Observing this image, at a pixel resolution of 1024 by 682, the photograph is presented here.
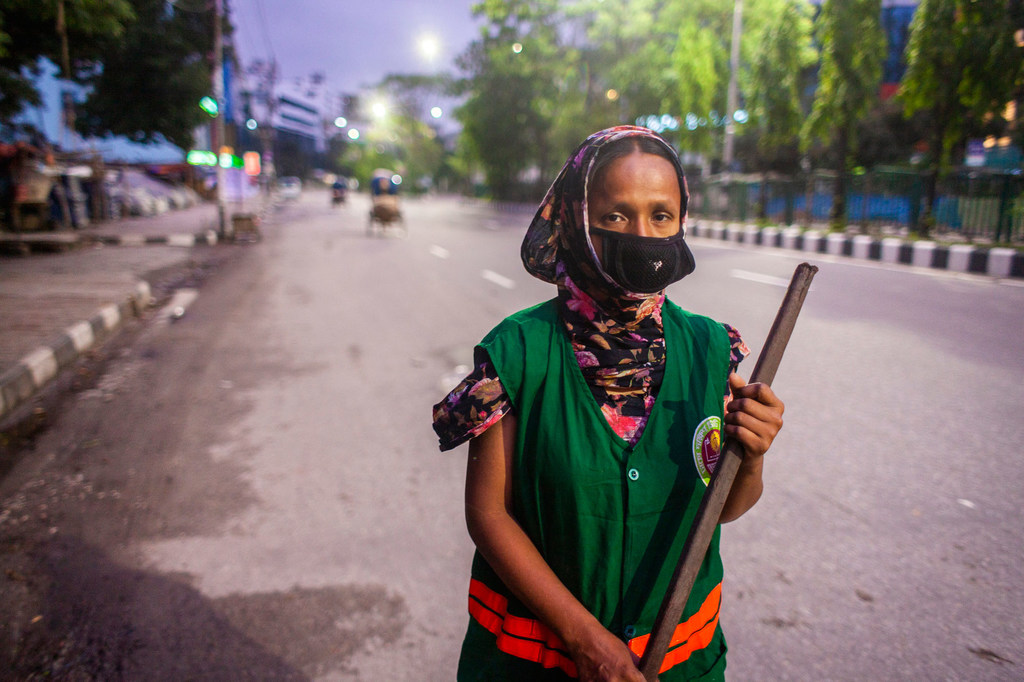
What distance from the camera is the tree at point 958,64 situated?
→ 11.8 m

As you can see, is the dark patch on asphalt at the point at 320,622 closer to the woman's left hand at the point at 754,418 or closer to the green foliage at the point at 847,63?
the woman's left hand at the point at 754,418

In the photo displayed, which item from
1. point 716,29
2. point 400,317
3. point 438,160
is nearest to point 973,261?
point 400,317

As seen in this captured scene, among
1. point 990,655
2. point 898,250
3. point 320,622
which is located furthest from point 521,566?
point 898,250

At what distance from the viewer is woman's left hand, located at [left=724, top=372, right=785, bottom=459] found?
1.19m

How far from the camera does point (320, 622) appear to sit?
2475 millimetres

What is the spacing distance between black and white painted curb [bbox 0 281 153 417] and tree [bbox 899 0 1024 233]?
43.6ft

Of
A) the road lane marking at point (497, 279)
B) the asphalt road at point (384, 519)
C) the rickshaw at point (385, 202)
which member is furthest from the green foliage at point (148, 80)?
the asphalt road at point (384, 519)

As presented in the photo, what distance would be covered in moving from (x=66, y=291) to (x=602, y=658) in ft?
31.7

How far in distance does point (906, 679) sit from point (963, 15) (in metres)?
13.5

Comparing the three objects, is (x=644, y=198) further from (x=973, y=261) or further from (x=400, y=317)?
(x=973, y=261)

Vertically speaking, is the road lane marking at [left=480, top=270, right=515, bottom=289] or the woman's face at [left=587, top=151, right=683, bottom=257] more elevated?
the woman's face at [left=587, top=151, right=683, bottom=257]

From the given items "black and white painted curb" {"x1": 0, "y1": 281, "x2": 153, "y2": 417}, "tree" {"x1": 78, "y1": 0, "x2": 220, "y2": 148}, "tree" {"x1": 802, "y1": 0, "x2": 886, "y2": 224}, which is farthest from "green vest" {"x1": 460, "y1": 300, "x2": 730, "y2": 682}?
"tree" {"x1": 78, "y1": 0, "x2": 220, "y2": 148}

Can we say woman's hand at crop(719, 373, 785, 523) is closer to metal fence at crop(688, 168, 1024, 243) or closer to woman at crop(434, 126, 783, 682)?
woman at crop(434, 126, 783, 682)

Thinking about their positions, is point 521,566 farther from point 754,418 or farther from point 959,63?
point 959,63
